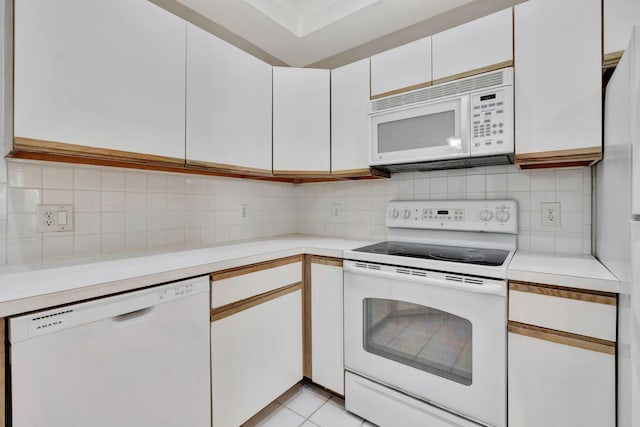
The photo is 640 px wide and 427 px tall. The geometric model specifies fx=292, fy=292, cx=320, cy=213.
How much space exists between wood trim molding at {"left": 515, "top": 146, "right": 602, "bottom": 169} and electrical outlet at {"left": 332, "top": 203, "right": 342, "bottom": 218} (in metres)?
1.25

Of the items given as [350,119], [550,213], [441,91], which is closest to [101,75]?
[350,119]

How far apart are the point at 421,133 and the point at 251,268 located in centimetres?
116

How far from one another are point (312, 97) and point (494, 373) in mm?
1816

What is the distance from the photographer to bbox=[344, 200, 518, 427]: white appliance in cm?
121

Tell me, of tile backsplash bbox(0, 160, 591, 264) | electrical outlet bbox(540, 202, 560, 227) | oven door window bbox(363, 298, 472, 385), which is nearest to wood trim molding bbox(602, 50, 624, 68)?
tile backsplash bbox(0, 160, 591, 264)

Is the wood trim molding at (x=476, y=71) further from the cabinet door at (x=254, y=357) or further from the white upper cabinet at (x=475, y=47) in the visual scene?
the cabinet door at (x=254, y=357)

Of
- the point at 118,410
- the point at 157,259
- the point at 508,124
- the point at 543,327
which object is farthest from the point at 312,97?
the point at 118,410

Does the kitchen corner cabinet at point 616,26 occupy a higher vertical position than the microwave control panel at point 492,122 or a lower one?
higher

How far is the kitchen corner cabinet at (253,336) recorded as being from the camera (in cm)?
132

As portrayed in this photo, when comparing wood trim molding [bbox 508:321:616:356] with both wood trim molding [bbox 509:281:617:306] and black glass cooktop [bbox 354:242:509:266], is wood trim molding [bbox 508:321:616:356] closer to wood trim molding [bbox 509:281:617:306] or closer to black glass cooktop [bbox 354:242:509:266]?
wood trim molding [bbox 509:281:617:306]

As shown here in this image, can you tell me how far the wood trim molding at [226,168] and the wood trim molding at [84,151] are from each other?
9cm

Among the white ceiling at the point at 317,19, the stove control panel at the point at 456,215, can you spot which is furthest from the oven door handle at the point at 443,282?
the white ceiling at the point at 317,19

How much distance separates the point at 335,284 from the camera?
1655 millimetres

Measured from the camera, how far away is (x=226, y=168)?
5.40 feet
